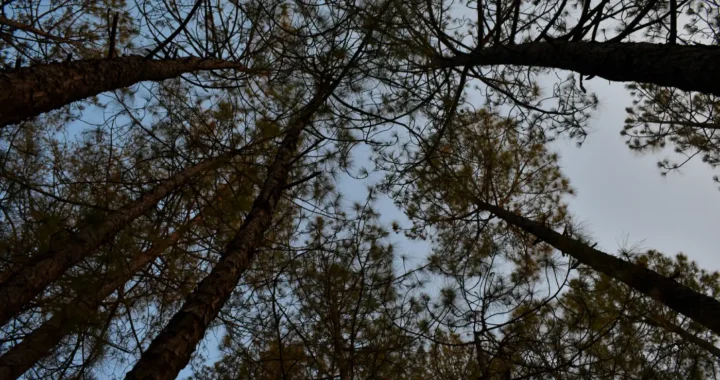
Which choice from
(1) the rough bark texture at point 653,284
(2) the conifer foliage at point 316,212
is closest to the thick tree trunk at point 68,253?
(2) the conifer foliage at point 316,212

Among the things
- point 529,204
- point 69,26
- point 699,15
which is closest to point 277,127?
point 69,26

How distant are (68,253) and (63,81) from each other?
3.87 feet

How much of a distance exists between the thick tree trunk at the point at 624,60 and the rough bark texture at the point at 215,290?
1411mm

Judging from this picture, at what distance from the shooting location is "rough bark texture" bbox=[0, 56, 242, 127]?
2.25 metres

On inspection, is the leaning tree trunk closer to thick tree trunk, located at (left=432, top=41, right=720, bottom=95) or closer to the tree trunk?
the tree trunk

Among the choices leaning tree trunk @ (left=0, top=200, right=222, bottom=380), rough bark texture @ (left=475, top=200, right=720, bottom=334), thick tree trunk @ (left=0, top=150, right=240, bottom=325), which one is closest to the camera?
leaning tree trunk @ (left=0, top=200, right=222, bottom=380)

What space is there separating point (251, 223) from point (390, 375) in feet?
5.14

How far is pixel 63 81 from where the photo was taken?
259 centimetres

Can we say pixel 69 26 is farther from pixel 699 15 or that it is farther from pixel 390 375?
pixel 699 15

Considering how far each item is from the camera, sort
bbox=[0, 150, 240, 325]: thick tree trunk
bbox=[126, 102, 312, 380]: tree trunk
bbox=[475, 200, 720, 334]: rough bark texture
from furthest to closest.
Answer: bbox=[475, 200, 720, 334]: rough bark texture
bbox=[0, 150, 240, 325]: thick tree trunk
bbox=[126, 102, 312, 380]: tree trunk

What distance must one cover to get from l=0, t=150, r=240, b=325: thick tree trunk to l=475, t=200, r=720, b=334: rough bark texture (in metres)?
3.18

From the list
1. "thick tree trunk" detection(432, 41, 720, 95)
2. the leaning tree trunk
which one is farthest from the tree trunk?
→ "thick tree trunk" detection(432, 41, 720, 95)

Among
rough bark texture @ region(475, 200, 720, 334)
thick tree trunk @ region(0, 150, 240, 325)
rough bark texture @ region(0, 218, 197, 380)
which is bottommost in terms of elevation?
rough bark texture @ region(0, 218, 197, 380)

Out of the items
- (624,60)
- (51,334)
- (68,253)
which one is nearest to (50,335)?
(51,334)
